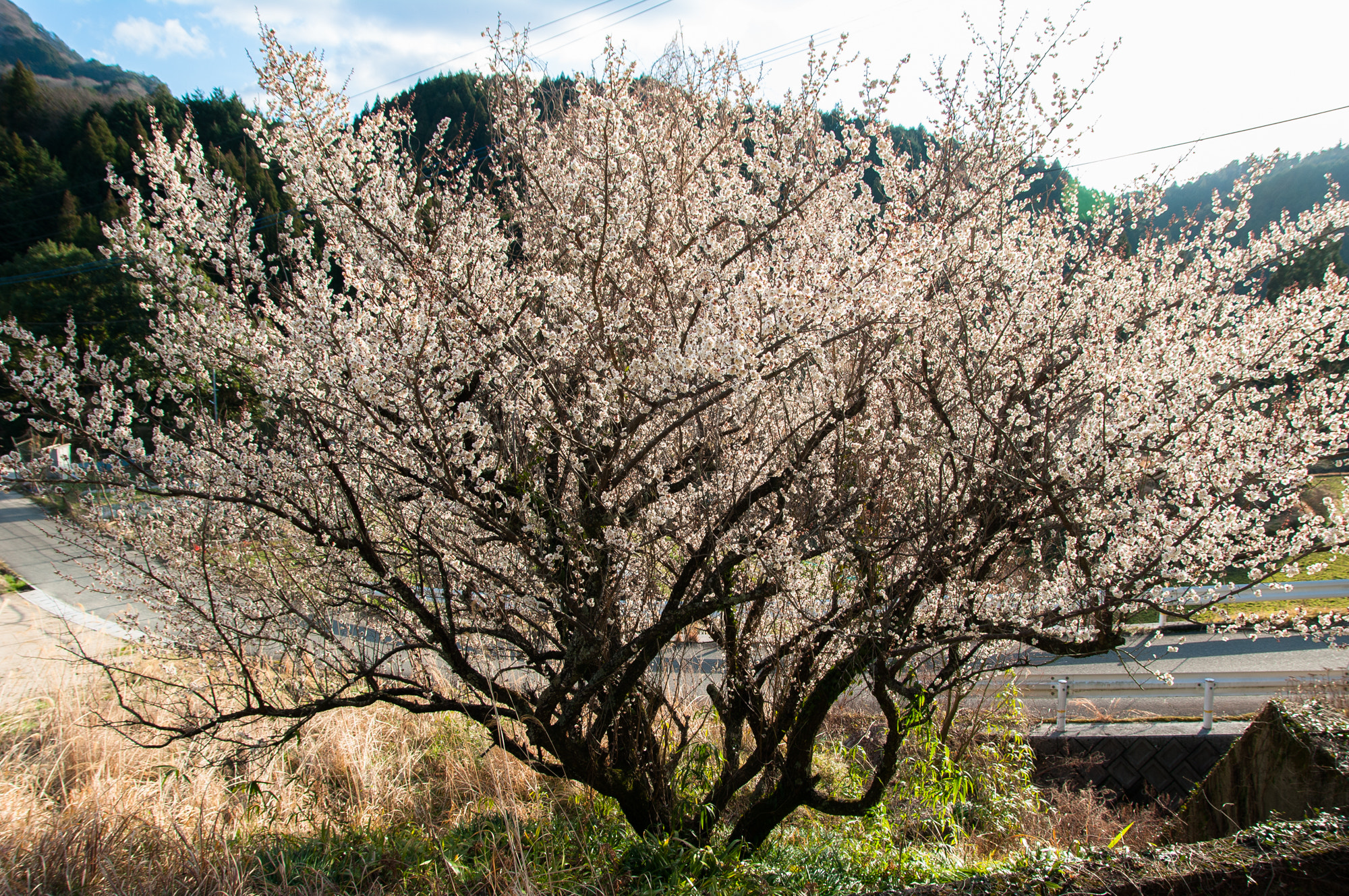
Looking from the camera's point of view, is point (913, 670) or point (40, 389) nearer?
point (40, 389)

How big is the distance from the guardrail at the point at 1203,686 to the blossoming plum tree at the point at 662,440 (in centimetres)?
358

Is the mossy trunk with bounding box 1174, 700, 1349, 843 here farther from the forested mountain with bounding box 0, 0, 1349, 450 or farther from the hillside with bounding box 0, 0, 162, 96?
the hillside with bounding box 0, 0, 162, 96

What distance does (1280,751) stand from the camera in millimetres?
3643

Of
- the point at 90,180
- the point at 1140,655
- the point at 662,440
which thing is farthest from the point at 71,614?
the point at 90,180

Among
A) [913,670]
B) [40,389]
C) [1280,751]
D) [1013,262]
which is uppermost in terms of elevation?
[1013,262]

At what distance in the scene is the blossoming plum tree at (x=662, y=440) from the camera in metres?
3.02

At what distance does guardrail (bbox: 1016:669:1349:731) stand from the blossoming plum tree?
358cm

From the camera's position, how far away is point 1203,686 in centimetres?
649

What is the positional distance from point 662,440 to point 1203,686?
6430 millimetres

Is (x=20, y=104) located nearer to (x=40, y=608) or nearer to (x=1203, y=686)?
(x=40, y=608)

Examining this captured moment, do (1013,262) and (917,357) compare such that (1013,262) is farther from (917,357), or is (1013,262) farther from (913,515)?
(913,515)

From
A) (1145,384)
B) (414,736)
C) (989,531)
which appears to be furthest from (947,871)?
(414,736)

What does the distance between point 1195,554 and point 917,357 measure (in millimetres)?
1471

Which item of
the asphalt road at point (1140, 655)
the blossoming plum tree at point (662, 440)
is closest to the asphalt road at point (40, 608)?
the asphalt road at point (1140, 655)
